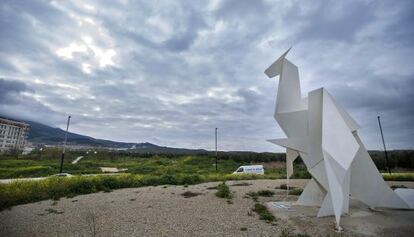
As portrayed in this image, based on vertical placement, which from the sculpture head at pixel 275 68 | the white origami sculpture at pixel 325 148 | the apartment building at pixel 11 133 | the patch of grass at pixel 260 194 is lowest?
the patch of grass at pixel 260 194

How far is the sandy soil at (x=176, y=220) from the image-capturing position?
26.9ft

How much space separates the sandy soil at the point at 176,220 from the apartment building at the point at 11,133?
10063 centimetres

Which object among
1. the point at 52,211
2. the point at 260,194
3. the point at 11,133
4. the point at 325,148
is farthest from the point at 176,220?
the point at 11,133

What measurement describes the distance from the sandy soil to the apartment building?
100627mm

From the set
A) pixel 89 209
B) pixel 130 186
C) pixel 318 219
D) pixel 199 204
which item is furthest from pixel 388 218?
pixel 130 186

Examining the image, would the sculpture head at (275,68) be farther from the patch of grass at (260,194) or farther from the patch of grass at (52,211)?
the patch of grass at (52,211)

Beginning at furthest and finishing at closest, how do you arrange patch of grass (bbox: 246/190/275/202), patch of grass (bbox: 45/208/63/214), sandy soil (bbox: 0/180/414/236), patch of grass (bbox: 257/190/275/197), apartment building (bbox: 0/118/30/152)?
apartment building (bbox: 0/118/30/152), patch of grass (bbox: 257/190/275/197), patch of grass (bbox: 246/190/275/202), patch of grass (bbox: 45/208/63/214), sandy soil (bbox: 0/180/414/236)

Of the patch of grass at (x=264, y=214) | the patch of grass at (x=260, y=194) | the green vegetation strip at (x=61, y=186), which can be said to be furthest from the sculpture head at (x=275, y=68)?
the green vegetation strip at (x=61, y=186)

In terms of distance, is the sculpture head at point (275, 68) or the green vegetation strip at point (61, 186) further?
the green vegetation strip at point (61, 186)

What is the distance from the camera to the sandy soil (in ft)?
26.9

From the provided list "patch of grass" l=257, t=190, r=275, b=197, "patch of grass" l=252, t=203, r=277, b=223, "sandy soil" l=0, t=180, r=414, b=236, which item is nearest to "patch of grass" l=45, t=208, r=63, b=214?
"sandy soil" l=0, t=180, r=414, b=236

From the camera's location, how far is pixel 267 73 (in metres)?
12.7

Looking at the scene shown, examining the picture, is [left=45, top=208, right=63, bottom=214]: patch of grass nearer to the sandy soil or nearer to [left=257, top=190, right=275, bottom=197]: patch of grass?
the sandy soil

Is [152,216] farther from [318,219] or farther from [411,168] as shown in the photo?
[411,168]
